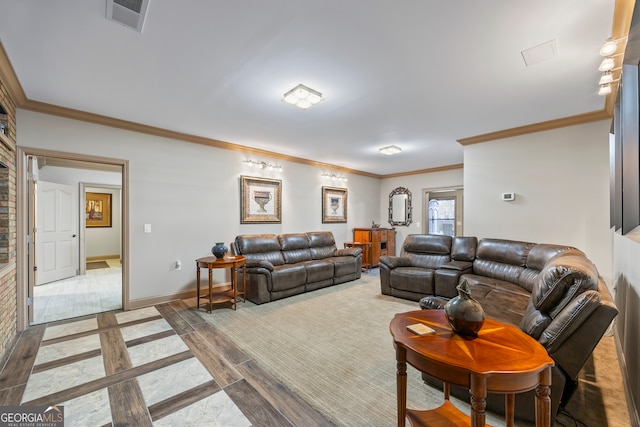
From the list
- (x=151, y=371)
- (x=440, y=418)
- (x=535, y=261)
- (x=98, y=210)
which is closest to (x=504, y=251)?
(x=535, y=261)

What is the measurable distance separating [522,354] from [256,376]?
1854 mm

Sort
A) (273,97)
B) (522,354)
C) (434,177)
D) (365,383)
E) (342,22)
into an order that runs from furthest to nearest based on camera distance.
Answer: (434,177)
(273,97)
(365,383)
(342,22)
(522,354)

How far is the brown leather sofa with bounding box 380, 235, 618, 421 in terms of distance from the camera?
56.6 inches

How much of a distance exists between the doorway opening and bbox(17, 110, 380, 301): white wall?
4.18 meters

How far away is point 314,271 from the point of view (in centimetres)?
465

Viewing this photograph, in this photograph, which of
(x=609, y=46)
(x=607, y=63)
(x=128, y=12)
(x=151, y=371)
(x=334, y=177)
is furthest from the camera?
(x=334, y=177)

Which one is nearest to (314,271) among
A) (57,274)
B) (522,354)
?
(522,354)

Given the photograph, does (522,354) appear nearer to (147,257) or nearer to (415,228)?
(147,257)

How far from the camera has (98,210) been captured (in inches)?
314

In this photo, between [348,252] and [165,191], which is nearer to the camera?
[165,191]

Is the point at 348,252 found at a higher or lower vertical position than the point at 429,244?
lower

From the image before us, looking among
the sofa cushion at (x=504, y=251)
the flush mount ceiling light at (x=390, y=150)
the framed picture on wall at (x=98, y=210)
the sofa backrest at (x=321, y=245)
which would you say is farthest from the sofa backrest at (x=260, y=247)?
the framed picture on wall at (x=98, y=210)

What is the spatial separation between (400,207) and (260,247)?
14.5 ft

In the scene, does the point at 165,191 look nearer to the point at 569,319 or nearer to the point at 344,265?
the point at 344,265
